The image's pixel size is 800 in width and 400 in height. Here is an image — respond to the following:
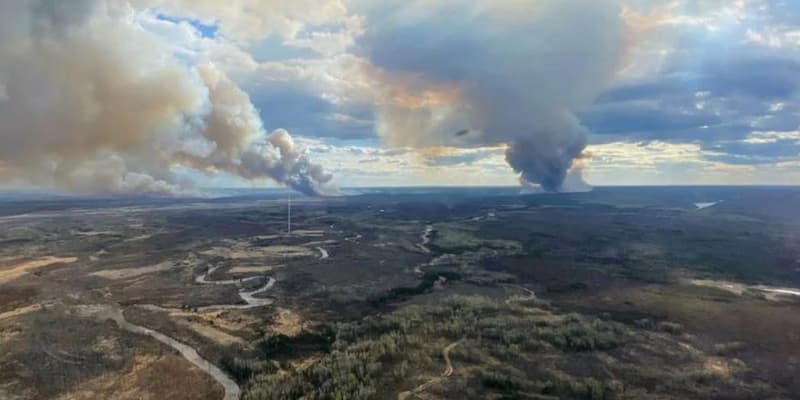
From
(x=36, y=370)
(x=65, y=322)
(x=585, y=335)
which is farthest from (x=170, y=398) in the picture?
(x=585, y=335)

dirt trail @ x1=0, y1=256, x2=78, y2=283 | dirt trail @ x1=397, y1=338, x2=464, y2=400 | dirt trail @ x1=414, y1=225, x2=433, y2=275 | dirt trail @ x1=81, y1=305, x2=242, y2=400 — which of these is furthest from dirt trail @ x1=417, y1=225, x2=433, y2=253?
dirt trail @ x1=0, y1=256, x2=78, y2=283

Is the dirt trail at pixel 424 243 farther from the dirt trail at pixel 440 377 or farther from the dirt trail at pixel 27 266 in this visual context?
the dirt trail at pixel 27 266

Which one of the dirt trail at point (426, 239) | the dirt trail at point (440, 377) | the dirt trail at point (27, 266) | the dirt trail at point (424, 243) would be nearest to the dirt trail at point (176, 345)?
the dirt trail at point (440, 377)

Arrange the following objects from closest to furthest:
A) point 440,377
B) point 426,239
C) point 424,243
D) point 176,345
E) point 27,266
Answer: point 440,377
point 176,345
point 27,266
point 424,243
point 426,239

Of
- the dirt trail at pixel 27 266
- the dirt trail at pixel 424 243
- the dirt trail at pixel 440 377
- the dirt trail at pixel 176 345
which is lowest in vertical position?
the dirt trail at pixel 176 345

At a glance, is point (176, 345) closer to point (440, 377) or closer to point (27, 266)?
point (440, 377)

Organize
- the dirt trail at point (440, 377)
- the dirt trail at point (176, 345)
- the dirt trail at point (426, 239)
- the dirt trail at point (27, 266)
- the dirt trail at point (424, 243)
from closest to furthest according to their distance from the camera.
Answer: the dirt trail at point (440, 377) → the dirt trail at point (176, 345) → the dirt trail at point (27, 266) → the dirt trail at point (424, 243) → the dirt trail at point (426, 239)

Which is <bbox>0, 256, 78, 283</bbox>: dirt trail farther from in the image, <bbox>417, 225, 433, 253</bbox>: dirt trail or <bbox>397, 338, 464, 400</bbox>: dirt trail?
<bbox>397, 338, 464, 400</bbox>: dirt trail

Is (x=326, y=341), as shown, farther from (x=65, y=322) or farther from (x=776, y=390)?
(x=776, y=390)

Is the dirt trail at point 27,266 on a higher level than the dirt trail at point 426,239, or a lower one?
lower

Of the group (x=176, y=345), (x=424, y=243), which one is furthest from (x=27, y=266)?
(x=424, y=243)

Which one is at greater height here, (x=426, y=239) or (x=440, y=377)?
(x=426, y=239)

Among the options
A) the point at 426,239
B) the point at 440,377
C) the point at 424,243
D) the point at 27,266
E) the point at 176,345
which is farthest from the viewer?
the point at 426,239

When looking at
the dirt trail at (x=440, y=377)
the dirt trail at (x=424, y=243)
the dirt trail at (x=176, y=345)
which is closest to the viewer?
the dirt trail at (x=440, y=377)
